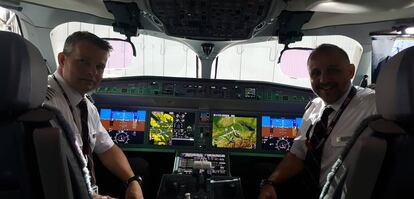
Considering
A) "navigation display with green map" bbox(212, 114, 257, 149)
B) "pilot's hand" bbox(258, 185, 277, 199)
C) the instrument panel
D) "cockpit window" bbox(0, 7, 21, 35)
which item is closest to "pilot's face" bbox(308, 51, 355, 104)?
"pilot's hand" bbox(258, 185, 277, 199)

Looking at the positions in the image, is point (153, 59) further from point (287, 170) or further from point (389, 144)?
point (389, 144)

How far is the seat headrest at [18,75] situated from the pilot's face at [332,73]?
1510mm

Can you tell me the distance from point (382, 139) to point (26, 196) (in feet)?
3.56

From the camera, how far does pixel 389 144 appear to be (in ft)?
3.57

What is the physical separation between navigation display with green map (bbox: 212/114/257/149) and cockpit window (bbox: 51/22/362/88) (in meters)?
0.60

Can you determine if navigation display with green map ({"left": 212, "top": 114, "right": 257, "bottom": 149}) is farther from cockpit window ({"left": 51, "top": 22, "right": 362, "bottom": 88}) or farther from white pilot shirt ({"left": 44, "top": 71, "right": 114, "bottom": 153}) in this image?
white pilot shirt ({"left": 44, "top": 71, "right": 114, "bottom": 153})

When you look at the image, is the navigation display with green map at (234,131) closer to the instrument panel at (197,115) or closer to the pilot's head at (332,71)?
the instrument panel at (197,115)

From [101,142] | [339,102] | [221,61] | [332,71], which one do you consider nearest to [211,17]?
A: [332,71]

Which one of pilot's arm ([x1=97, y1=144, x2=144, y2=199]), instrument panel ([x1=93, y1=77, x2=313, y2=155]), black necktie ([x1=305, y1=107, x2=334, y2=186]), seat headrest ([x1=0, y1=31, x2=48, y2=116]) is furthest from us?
instrument panel ([x1=93, y1=77, x2=313, y2=155])

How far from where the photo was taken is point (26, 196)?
1097 millimetres

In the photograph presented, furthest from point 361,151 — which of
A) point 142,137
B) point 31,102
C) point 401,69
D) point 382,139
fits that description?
point 142,137

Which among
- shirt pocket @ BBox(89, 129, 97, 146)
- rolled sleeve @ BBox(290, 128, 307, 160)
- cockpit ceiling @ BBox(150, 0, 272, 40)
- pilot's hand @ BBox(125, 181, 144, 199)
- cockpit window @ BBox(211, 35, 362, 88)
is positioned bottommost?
pilot's hand @ BBox(125, 181, 144, 199)

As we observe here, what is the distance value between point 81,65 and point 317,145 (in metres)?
1.37

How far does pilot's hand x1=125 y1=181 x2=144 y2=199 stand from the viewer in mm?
1938
